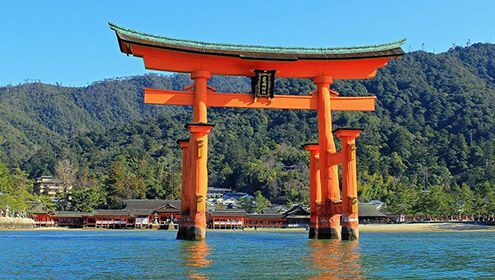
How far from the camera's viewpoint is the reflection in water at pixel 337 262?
11.9 meters

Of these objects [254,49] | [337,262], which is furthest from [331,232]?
[337,262]

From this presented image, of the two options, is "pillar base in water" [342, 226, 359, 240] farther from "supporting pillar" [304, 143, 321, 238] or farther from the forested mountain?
the forested mountain

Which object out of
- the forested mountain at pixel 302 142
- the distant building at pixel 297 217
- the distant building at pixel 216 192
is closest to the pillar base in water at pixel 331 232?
the distant building at pixel 297 217

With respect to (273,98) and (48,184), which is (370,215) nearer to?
(273,98)

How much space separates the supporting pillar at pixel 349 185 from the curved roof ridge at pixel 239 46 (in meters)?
4.12

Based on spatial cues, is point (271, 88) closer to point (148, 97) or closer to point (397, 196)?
point (148, 97)

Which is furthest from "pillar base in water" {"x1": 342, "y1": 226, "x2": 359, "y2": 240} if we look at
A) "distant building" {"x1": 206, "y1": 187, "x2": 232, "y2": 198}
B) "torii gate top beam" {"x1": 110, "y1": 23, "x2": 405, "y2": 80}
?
"distant building" {"x1": 206, "y1": 187, "x2": 232, "y2": 198}

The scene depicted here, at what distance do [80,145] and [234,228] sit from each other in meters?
81.0

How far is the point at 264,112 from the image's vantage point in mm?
139250

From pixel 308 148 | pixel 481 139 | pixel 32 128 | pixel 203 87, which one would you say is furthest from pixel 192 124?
pixel 32 128

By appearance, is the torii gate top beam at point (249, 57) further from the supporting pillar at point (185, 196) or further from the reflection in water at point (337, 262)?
the reflection in water at point (337, 262)

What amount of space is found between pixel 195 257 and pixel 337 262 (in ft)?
13.0

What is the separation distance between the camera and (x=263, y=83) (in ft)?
77.6

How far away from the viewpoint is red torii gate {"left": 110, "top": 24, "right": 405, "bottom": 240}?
70.4ft
